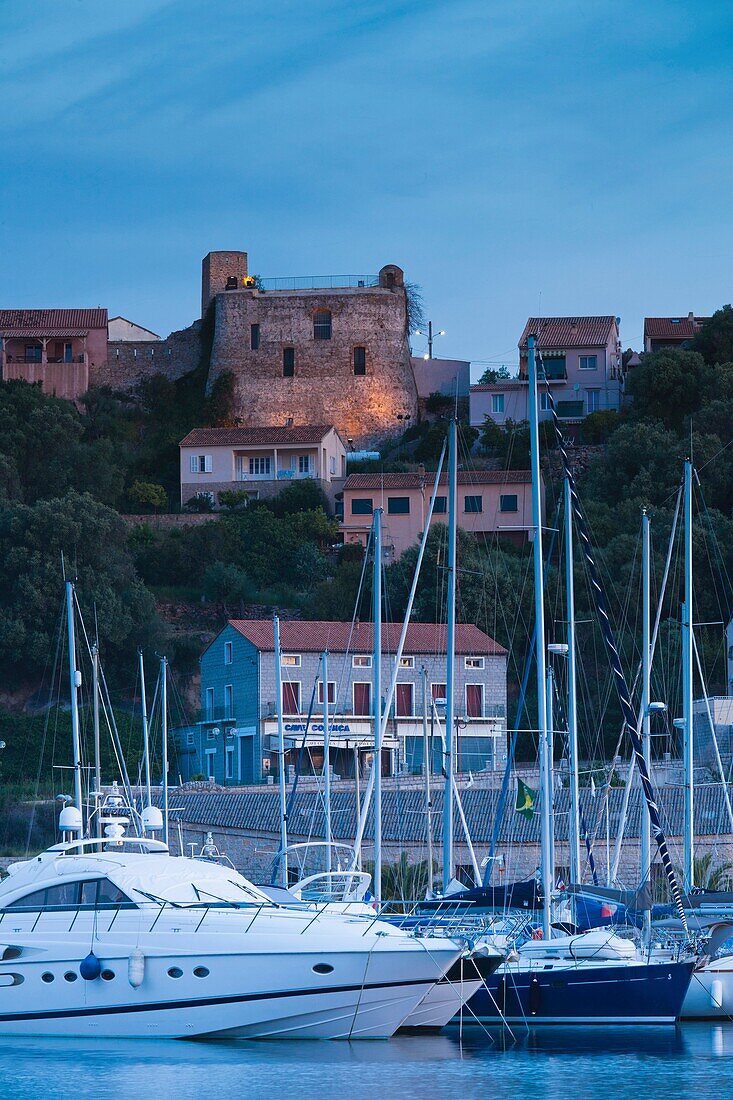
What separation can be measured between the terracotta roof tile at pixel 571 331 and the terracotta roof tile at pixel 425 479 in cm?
1124

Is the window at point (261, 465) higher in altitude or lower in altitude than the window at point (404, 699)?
higher

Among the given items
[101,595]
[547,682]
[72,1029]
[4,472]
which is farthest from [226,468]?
[72,1029]

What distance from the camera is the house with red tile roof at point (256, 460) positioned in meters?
78.4

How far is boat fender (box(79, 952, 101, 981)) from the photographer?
20094 mm

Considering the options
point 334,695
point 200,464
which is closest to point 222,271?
point 200,464

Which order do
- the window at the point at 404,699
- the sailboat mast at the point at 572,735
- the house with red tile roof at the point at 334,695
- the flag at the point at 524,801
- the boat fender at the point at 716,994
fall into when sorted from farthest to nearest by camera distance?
the window at the point at 404,699 < the house with red tile roof at the point at 334,695 < the flag at the point at 524,801 < the sailboat mast at the point at 572,735 < the boat fender at the point at 716,994

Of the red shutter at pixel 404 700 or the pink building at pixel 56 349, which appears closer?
the red shutter at pixel 404 700

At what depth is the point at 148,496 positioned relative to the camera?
78250mm

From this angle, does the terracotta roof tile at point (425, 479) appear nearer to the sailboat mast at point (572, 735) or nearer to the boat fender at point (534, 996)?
the sailboat mast at point (572, 735)

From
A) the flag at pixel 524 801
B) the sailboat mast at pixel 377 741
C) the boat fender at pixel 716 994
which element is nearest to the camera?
the boat fender at pixel 716 994

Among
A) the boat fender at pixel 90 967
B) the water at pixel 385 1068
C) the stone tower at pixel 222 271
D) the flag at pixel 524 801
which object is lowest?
the water at pixel 385 1068

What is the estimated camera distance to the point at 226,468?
3118 inches

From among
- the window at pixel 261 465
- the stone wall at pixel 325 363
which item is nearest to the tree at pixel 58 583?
the window at pixel 261 465

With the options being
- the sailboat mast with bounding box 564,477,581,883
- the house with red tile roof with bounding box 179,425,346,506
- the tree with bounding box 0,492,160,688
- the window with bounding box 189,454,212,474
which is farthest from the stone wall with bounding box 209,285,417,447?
the sailboat mast with bounding box 564,477,581,883
